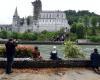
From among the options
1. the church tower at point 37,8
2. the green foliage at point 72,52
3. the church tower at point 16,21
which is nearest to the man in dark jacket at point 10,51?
the green foliage at point 72,52

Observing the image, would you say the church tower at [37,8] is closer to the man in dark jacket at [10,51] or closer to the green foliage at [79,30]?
the green foliage at [79,30]

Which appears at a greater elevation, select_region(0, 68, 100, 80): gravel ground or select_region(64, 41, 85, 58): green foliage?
select_region(64, 41, 85, 58): green foliage

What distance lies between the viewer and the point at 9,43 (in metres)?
13.9

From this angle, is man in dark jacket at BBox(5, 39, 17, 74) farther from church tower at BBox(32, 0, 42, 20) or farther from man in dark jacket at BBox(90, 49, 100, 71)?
church tower at BBox(32, 0, 42, 20)

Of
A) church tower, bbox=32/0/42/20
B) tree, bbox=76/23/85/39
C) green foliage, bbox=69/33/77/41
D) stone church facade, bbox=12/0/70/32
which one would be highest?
church tower, bbox=32/0/42/20

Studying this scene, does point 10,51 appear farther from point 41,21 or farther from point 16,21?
point 16,21

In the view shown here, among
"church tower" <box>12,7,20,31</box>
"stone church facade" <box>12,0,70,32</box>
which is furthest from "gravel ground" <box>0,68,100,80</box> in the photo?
"church tower" <box>12,7,20,31</box>

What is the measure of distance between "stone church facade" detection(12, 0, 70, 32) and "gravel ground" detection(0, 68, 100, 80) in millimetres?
154014

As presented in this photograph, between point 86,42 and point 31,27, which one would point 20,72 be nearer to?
point 86,42

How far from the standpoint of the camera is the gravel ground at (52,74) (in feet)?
44.7

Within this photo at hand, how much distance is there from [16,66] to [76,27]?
12914 cm

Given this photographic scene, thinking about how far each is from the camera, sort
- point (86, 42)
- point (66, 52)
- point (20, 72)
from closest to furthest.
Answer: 1. point (20, 72)
2. point (66, 52)
3. point (86, 42)

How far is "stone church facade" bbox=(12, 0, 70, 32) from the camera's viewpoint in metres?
173

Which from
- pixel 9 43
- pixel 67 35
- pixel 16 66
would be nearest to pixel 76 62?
pixel 16 66
